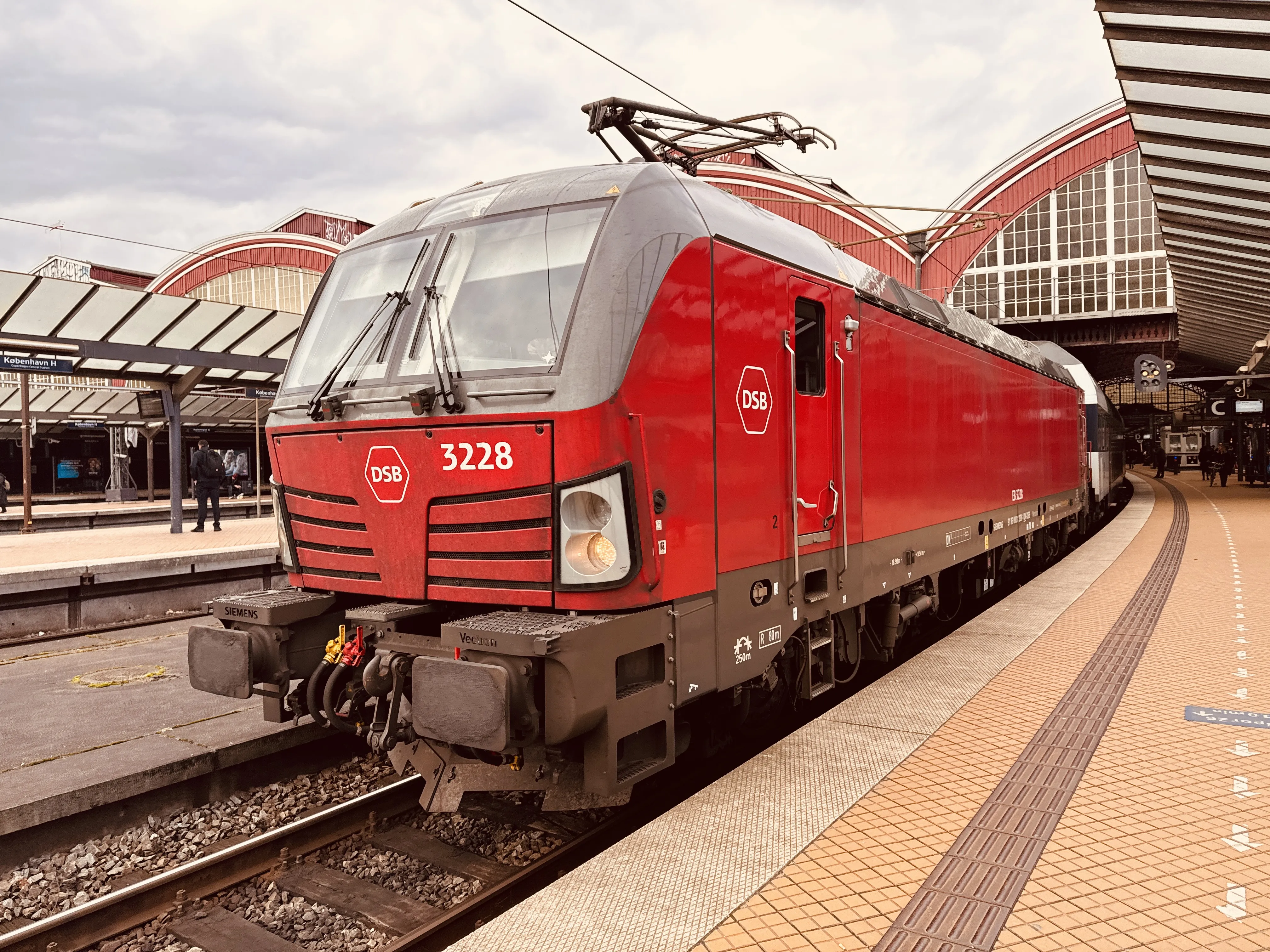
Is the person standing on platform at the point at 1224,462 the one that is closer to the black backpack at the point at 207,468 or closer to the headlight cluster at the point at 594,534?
the black backpack at the point at 207,468

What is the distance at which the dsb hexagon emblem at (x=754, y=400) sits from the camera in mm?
4688

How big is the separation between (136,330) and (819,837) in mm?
14431

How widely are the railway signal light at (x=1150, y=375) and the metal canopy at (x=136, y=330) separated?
24.7 m

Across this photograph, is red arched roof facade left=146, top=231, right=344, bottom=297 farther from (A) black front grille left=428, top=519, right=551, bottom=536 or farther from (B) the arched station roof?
(A) black front grille left=428, top=519, right=551, bottom=536

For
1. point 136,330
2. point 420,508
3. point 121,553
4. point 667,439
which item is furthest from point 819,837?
point 136,330

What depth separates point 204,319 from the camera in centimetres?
1537

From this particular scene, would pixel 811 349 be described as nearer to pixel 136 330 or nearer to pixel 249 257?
pixel 136 330

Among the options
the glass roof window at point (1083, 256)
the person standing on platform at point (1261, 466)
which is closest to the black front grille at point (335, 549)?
the glass roof window at point (1083, 256)

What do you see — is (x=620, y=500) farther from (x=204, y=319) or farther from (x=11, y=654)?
(x=204, y=319)

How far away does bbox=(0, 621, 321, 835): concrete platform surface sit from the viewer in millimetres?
4941

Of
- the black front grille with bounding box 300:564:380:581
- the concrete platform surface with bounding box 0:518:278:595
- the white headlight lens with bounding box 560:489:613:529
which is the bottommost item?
the concrete platform surface with bounding box 0:518:278:595

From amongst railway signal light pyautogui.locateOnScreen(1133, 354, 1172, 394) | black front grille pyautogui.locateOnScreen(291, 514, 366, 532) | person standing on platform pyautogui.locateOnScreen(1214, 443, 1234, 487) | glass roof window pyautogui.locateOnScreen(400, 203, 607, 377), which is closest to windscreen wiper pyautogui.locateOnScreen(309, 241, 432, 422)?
glass roof window pyautogui.locateOnScreen(400, 203, 607, 377)

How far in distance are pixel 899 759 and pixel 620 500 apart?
2216 millimetres

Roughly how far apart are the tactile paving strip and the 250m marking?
7.66 ft
